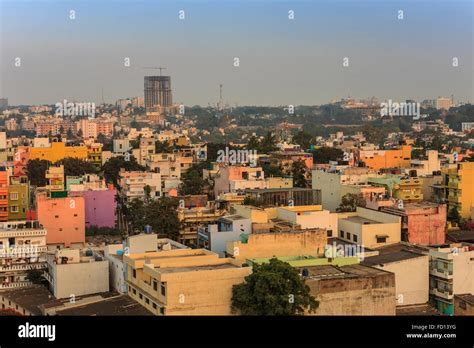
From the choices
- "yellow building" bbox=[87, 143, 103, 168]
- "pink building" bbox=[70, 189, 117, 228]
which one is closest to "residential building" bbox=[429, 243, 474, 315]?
"pink building" bbox=[70, 189, 117, 228]

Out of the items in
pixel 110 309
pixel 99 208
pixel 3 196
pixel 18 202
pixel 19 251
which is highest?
pixel 3 196

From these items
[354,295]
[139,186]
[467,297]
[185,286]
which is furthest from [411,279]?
A: [139,186]

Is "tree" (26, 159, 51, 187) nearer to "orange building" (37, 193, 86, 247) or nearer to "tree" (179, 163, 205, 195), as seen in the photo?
"tree" (179, 163, 205, 195)

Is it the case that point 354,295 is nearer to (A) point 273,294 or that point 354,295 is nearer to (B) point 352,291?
(B) point 352,291

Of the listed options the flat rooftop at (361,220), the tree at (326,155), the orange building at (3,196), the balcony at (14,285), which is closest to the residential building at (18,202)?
the orange building at (3,196)

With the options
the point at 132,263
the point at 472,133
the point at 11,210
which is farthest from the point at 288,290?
the point at 472,133
